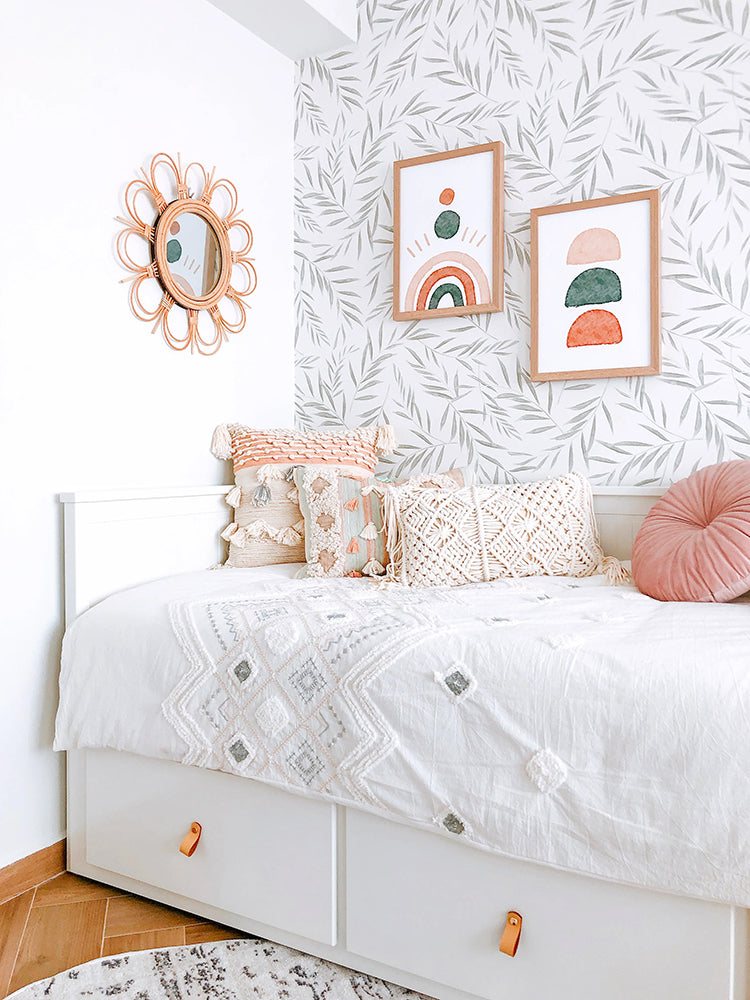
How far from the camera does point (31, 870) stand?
1.75 m

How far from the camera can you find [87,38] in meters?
1.89

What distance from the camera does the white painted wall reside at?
5.64 feet

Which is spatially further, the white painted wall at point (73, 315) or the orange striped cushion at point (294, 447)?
the orange striped cushion at point (294, 447)

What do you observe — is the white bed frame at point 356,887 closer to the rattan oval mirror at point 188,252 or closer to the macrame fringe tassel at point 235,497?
the macrame fringe tassel at point 235,497

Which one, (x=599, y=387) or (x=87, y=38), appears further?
(x=599, y=387)

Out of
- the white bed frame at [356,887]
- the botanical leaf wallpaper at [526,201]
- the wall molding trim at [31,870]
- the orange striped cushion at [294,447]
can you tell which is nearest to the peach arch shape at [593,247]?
the botanical leaf wallpaper at [526,201]

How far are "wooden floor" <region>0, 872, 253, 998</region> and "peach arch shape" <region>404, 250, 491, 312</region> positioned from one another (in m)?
1.70

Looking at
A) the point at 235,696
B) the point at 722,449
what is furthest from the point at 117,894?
the point at 722,449

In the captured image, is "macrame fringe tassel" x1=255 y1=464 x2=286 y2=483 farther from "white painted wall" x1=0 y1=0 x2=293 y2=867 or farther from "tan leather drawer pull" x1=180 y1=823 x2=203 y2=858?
"tan leather drawer pull" x1=180 y1=823 x2=203 y2=858

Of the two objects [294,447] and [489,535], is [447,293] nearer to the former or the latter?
[294,447]

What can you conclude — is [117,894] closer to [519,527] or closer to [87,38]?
[519,527]

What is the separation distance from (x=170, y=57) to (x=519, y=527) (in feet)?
5.07

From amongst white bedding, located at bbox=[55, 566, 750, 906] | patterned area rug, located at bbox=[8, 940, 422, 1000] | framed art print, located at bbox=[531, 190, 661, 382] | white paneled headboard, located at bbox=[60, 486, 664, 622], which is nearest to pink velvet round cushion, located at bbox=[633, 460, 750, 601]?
white bedding, located at bbox=[55, 566, 750, 906]

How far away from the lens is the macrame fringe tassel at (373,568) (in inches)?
76.9
